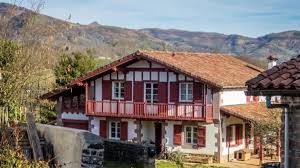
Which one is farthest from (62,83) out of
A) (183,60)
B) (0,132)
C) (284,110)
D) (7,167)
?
(284,110)

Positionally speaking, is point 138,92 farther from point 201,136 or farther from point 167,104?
point 201,136

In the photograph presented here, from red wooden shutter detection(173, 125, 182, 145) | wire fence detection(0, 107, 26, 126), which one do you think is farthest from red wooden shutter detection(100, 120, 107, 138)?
wire fence detection(0, 107, 26, 126)

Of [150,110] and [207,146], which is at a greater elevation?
[150,110]

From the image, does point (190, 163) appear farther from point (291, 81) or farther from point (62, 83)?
point (291, 81)

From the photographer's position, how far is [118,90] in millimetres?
33188

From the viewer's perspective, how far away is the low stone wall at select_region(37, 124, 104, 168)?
14.9m

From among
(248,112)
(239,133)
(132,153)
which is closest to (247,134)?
(239,133)

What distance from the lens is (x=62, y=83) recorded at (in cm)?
3597

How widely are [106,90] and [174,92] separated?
4.66m

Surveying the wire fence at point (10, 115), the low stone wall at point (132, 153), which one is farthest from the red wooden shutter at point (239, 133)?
the wire fence at point (10, 115)

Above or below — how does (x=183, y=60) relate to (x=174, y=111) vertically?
above

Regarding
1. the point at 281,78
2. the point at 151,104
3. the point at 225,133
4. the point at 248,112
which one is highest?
the point at 281,78

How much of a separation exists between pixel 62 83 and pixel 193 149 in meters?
10.4

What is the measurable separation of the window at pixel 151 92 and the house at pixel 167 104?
0.19 feet
